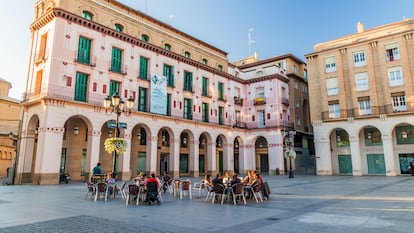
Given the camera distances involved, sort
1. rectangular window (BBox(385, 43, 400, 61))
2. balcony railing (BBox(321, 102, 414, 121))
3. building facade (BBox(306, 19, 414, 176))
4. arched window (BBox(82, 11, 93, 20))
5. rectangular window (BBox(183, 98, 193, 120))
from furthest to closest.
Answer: rectangular window (BBox(183, 98, 193, 120)), rectangular window (BBox(385, 43, 400, 61)), building facade (BBox(306, 19, 414, 176)), balcony railing (BBox(321, 102, 414, 121)), arched window (BBox(82, 11, 93, 20))

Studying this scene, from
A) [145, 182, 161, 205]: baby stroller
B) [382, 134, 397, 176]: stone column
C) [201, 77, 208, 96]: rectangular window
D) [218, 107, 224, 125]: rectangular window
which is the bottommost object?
[145, 182, 161, 205]: baby stroller

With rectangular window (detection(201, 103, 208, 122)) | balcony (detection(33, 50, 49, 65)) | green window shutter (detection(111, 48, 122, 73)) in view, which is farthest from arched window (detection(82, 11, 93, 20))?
rectangular window (detection(201, 103, 208, 122))

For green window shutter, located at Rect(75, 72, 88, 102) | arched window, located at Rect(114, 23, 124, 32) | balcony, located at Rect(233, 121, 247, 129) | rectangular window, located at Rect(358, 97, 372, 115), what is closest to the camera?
green window shutter, located at Rect(75, 72, 88, 102)

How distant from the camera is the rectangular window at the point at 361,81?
104ft

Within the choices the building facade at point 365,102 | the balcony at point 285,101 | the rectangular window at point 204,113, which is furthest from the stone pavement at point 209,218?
the balcony at point 285,101

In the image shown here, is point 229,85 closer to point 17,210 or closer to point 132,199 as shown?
point 132,199

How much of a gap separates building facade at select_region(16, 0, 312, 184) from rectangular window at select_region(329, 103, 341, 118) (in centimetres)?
619

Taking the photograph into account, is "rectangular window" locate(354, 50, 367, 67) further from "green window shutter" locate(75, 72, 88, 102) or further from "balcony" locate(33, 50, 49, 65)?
"balcony" locate(33, 50, 49, 65)

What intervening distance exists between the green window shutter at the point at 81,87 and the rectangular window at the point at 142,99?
17.5ft

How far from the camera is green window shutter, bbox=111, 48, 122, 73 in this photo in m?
25.7

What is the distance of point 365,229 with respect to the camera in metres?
6.62

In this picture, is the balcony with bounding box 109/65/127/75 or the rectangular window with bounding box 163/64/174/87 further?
the rectangular window with bounding box 163/64/174/87

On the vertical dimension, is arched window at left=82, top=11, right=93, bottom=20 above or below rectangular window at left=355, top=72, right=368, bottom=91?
above

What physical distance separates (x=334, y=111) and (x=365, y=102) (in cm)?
334
